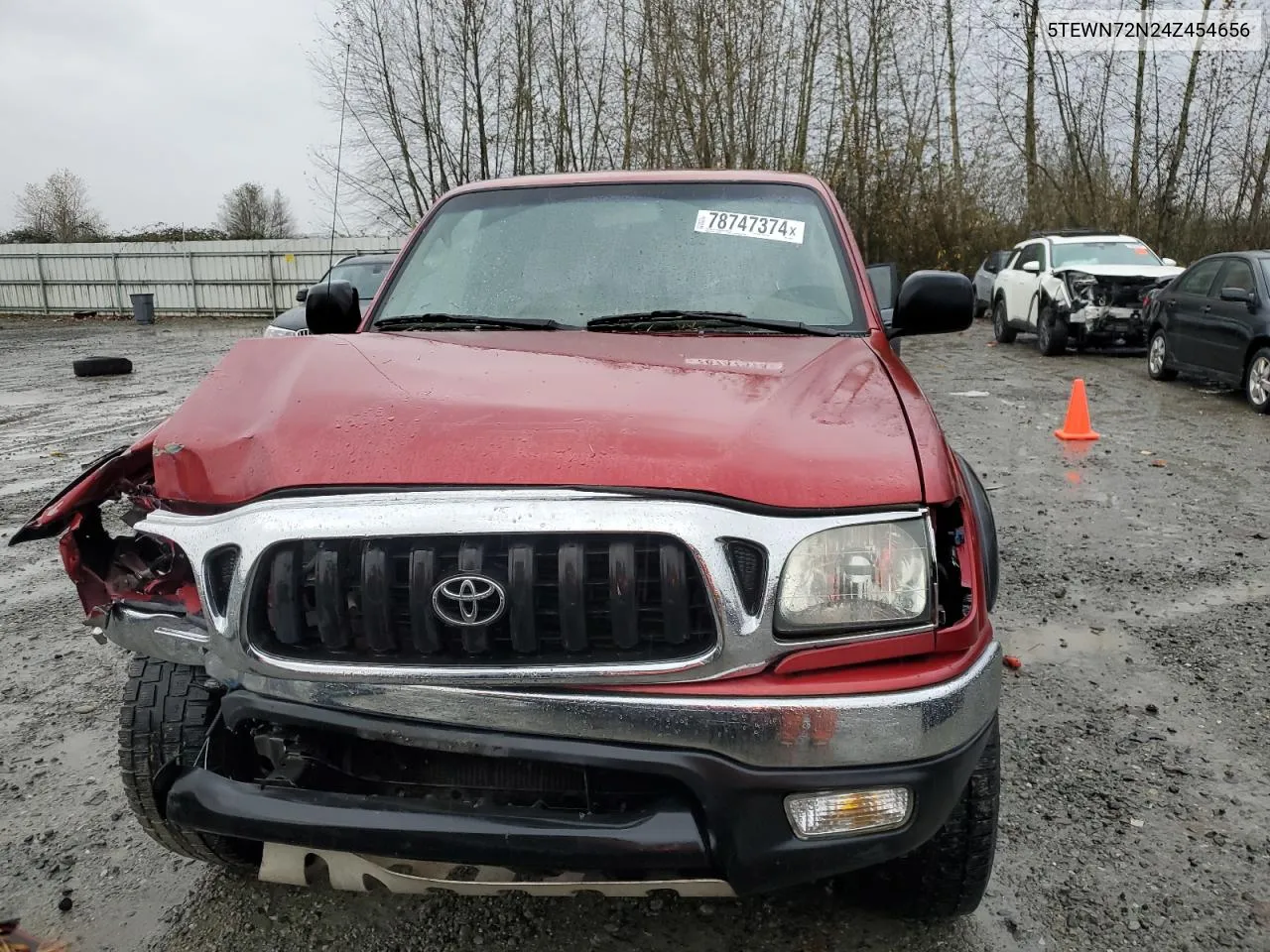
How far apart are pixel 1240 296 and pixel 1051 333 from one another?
14.9 ft

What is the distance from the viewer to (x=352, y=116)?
3.20m

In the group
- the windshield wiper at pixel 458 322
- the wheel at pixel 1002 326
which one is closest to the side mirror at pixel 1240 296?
the wheel at pixel 1002 326

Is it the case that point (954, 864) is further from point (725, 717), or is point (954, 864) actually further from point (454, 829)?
point (454, 829)

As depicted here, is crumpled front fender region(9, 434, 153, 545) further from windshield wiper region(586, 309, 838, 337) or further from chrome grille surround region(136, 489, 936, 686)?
windshield wiper region(586, 309, 838, 337)

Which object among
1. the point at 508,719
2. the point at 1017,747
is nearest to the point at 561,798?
the point at 508,719

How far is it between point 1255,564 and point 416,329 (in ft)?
14.0

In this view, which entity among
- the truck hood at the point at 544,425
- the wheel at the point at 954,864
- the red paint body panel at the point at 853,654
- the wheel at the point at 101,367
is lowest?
the wheel at the point at 954,864

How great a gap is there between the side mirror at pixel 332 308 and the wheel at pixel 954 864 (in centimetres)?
239

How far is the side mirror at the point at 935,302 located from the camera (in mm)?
3215

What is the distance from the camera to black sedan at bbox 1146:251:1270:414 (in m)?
9.37

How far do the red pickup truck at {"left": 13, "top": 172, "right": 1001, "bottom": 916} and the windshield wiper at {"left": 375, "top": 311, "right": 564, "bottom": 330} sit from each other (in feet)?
2.83

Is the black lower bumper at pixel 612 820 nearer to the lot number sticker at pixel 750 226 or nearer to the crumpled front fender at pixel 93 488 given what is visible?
the crumpled front fender at pixel 93 488

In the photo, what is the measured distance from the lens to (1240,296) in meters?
9.51

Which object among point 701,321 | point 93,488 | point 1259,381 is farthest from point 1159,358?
point 93,488
